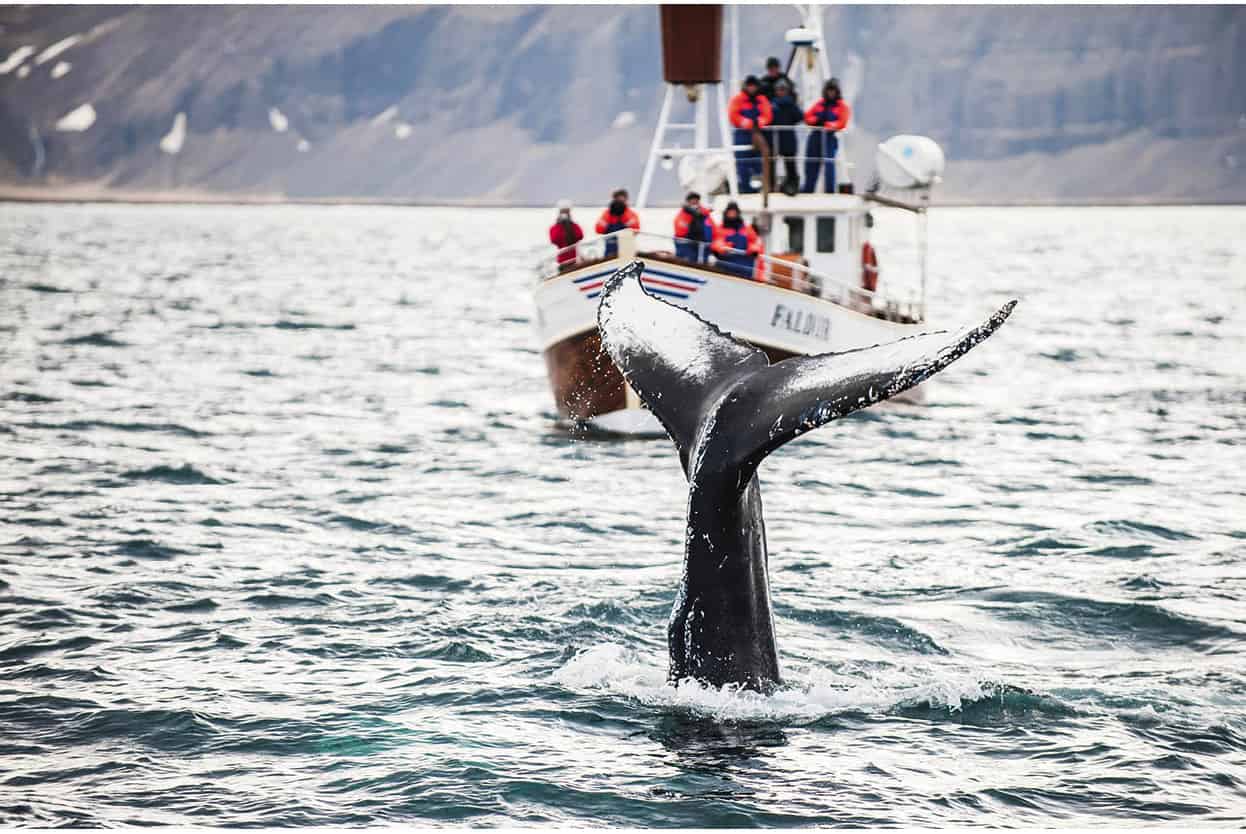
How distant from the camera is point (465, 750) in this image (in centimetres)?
970

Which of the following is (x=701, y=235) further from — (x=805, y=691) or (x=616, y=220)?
(x=805, y=691)

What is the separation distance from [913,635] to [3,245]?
94.6m

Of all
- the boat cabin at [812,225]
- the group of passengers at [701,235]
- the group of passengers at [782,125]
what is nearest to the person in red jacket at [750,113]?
the group of passengers at [782,125]

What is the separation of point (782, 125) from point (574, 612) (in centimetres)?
1440

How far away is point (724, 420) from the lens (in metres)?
8.48

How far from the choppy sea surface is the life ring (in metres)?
2.36

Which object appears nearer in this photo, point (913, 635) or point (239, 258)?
point (913, 635)

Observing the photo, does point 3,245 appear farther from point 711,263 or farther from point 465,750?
point 465,750

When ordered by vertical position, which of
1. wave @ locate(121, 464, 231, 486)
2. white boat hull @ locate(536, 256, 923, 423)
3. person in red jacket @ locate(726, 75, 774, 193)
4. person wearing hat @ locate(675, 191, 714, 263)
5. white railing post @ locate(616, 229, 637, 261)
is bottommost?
wave @ locate(121, 464, 231, 486)

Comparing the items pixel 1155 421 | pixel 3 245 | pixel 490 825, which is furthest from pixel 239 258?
pixel 490 825

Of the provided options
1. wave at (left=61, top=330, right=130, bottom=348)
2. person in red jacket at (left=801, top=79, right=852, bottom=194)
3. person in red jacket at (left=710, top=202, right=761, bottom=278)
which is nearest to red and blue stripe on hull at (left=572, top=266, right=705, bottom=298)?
person in red jacket at (left=710, top=202, right=761, bottom=278)

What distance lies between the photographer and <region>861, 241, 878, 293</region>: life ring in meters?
27.4

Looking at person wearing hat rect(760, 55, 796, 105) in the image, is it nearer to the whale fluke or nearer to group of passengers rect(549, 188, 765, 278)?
group of passengers rect(549, 188, 765, 278)

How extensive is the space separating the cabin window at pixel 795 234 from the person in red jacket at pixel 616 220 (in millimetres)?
4447
